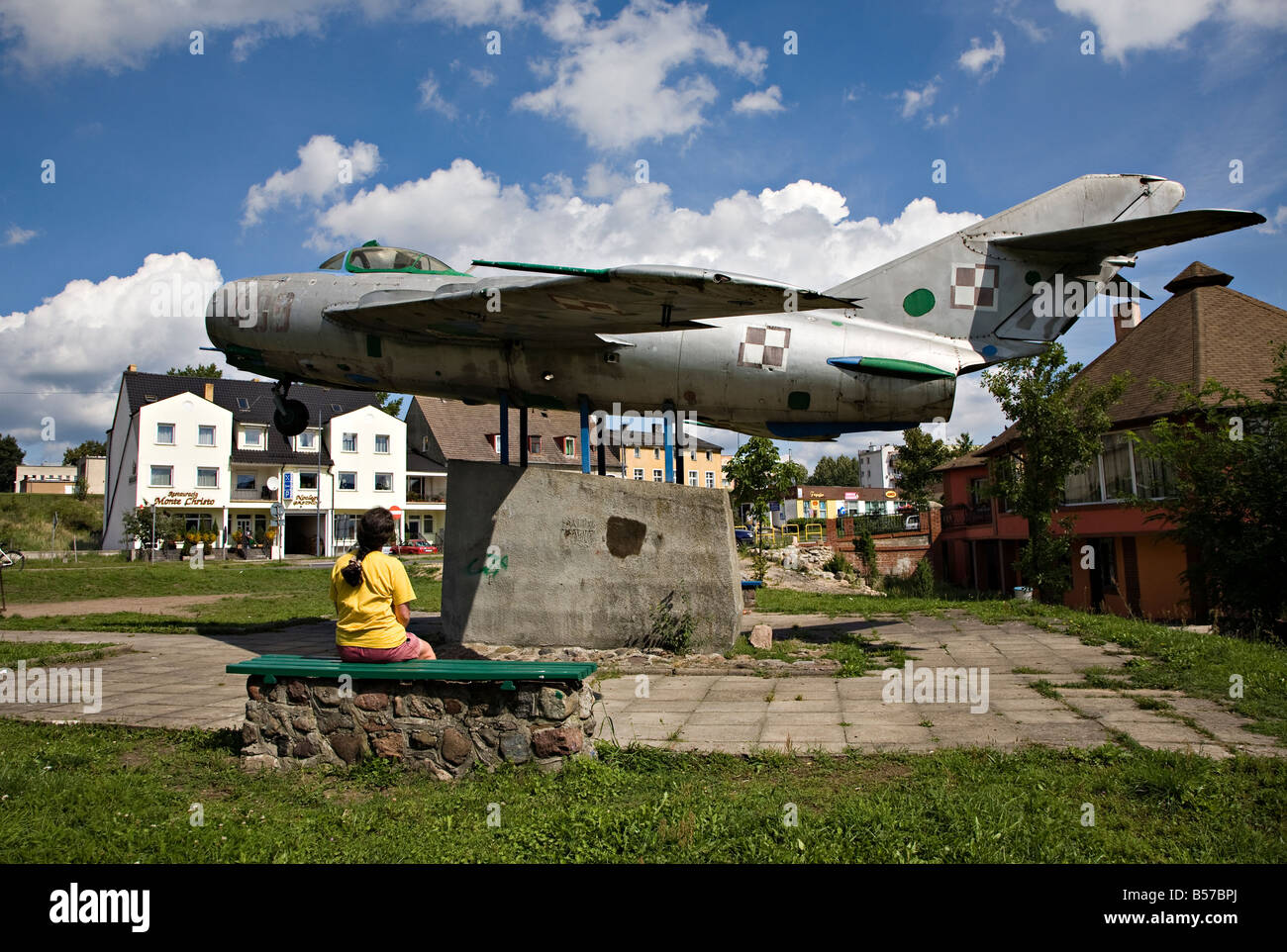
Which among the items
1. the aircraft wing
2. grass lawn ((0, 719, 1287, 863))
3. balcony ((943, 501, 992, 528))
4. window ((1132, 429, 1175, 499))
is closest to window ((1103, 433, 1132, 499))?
window ((1132, 429, 1175, 499))

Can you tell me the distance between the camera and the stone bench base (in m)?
5.41

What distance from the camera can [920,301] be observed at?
1152 centimetres

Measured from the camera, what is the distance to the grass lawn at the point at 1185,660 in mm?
7320

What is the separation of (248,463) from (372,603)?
4999cm

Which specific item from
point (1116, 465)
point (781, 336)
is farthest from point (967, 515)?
point (781, 336)

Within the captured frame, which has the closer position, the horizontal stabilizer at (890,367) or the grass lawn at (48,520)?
the horizontal stabilizer at (890,367)

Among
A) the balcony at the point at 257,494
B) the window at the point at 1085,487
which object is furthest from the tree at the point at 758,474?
the balcony at the point at 257,494

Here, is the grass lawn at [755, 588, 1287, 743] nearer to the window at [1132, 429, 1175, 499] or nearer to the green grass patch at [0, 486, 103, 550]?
the window at [1132, 429, 1175, 499]

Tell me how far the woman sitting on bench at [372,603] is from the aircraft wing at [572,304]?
2815mm

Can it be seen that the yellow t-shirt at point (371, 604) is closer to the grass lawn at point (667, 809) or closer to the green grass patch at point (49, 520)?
the grass lawn at point (667, 809)

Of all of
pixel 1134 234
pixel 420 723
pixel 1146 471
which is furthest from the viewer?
pixel 1146 471

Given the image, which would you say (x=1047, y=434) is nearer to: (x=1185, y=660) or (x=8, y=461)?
(x=1185, y=660)
